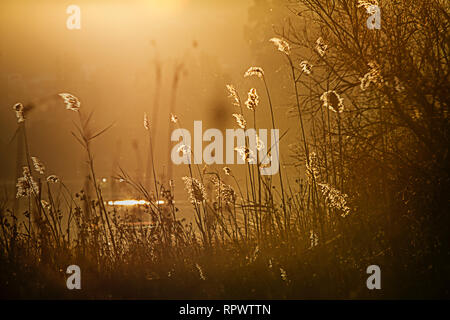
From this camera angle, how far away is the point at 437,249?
5.06 meters

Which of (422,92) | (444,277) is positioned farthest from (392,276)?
(422,92)

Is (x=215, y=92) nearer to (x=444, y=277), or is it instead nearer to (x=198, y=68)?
(x=198, y=68)

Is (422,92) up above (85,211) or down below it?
above

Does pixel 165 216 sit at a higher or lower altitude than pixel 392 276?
higher

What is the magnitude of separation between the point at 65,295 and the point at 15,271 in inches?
24.6

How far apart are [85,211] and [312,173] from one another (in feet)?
7.19

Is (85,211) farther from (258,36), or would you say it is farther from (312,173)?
(258,36)

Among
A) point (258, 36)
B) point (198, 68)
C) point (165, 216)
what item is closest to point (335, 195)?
point (165, 216)
